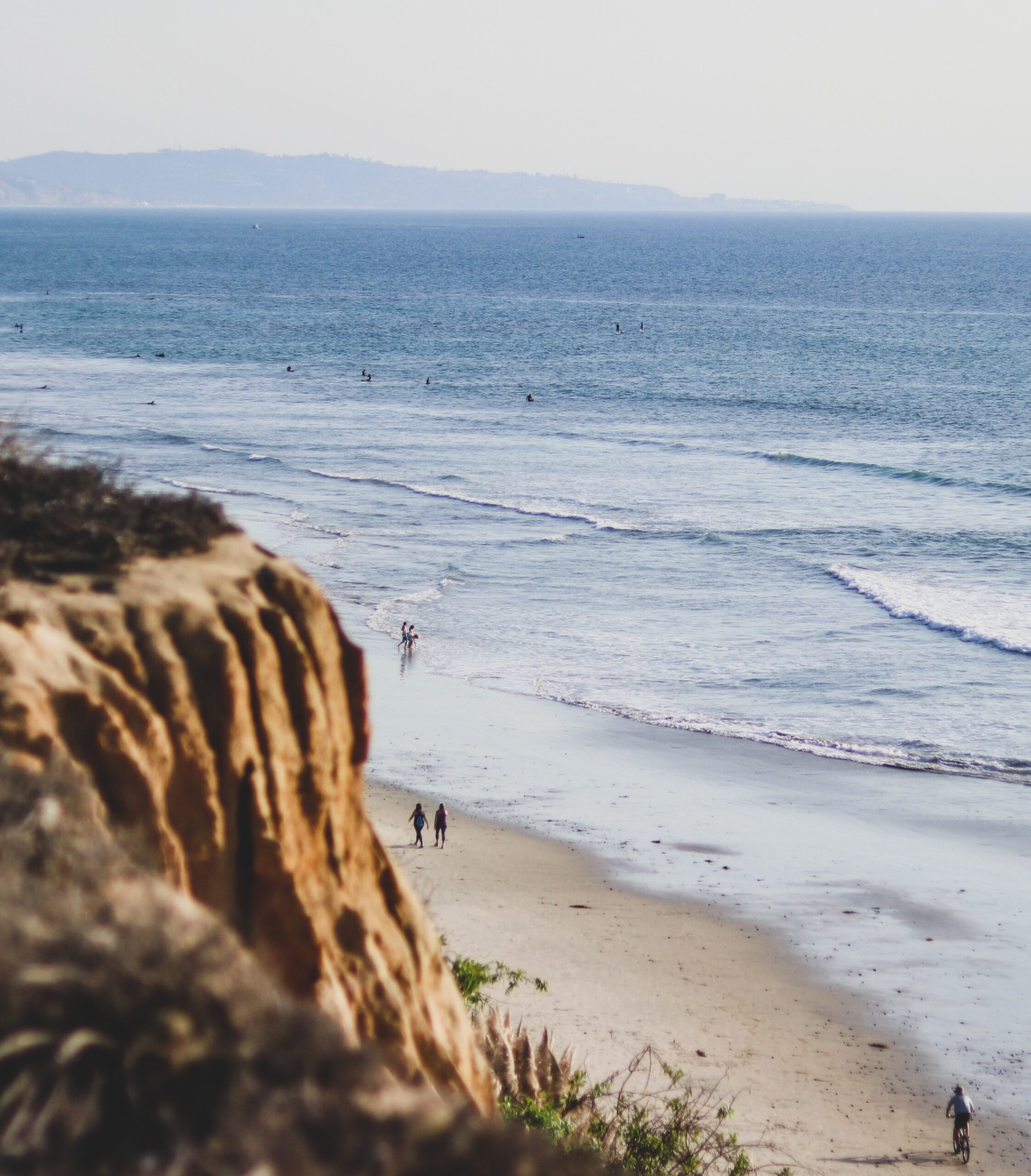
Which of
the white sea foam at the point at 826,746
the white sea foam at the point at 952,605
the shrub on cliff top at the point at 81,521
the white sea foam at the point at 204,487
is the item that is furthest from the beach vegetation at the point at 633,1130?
the white sea foam at the point at 204,487

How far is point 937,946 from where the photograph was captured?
19.7 metres

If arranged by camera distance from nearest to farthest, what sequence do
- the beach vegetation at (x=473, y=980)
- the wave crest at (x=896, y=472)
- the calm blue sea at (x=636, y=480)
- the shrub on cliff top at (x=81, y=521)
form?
the shrub on cliff top at (x=81, y=521) < the beach vegetation at (x=473, y=980) < the calm blue sea at (x=636, y=480) < the wave crest at (x=896, y=472)

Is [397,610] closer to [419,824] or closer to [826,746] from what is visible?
[826,746]

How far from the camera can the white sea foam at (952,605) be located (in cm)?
3450

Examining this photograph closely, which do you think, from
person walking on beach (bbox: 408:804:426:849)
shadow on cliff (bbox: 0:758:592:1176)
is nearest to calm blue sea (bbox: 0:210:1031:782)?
shadow on cliff (bbox: 0:758:592:1176)

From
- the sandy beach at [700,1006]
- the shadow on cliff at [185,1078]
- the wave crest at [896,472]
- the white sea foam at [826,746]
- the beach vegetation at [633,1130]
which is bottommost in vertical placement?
the sandy beach at [700,1006]

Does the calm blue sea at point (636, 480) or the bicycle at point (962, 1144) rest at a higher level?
the calm blue sea at point (636, 480)

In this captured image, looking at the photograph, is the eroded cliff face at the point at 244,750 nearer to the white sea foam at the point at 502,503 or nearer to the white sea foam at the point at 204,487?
the white sea foam at the point at 502,503

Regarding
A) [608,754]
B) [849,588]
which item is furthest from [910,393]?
[608,754]

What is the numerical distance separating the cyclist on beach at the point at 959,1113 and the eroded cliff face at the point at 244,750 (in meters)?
8.11

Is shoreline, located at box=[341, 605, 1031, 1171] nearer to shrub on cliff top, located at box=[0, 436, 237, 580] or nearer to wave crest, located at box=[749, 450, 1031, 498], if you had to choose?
shrub on cliff top, located at box=[0, 436, 237, 580]

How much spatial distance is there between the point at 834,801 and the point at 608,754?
4704mm

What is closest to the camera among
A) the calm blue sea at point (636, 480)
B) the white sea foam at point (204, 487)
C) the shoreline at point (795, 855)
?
the shoreline at point (795, 855)

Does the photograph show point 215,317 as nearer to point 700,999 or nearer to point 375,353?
point 375,353
